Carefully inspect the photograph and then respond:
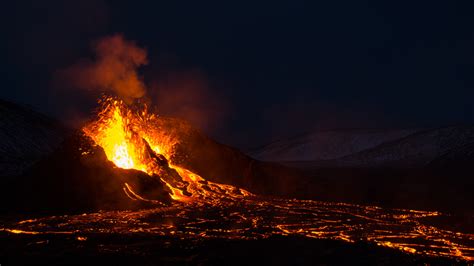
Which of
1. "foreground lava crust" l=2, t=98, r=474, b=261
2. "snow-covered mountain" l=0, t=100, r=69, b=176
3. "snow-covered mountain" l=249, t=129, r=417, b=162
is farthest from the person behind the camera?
"snow-covered mountain" l=249, t=129, r=417, b=162

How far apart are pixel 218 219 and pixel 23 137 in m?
75.2

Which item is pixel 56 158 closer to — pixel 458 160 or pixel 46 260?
pixel 46 260

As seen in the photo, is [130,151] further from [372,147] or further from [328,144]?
[328,144]

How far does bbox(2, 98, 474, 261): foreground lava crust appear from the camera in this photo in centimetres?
1573

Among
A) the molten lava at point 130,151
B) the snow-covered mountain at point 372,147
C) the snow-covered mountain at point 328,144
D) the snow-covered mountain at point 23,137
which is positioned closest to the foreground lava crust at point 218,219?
the molten lava at point 130,151

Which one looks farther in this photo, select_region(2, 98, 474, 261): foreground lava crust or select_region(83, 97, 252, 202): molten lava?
select_region(83, 97, 252, 202): molten lava

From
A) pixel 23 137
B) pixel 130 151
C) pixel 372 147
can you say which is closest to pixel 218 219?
pixel 130 151

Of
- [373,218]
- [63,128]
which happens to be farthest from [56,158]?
[63,128]

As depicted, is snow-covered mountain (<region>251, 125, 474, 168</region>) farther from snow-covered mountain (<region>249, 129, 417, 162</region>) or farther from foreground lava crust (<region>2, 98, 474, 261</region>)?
foreground lava crust (<region>2, 98, 474, 261</region>)

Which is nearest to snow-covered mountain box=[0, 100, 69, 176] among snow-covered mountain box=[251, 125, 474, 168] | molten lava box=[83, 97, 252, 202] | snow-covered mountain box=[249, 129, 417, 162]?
molten lava box=[83, 97, 252, 202]

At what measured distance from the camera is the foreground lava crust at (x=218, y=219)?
15.7 m

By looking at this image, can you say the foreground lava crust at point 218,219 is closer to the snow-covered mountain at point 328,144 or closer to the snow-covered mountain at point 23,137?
the snow-covered mountain at point 23,137

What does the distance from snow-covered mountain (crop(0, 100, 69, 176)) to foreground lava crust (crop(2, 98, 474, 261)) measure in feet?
104

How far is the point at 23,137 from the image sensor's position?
274 ft
